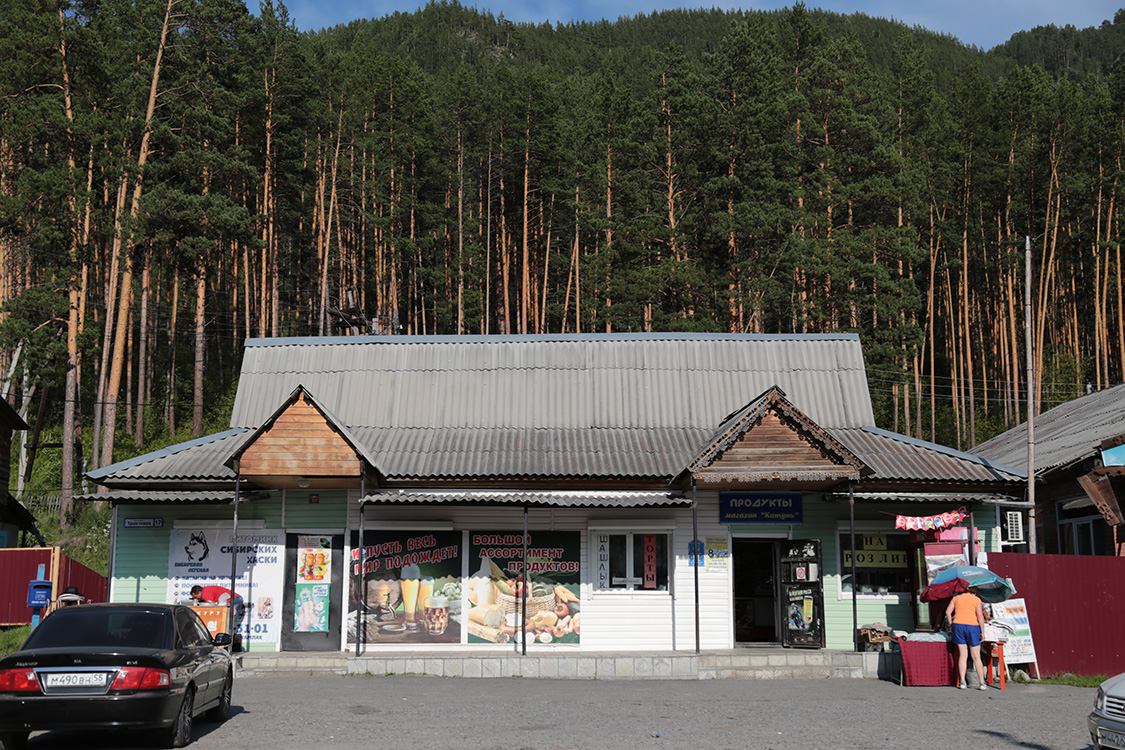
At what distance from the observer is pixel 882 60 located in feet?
265

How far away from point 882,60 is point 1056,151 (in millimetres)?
42205

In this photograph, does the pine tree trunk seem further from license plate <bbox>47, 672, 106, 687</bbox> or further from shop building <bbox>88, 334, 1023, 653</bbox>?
license plate <bbox>47, 672, 106, 687</bbox>

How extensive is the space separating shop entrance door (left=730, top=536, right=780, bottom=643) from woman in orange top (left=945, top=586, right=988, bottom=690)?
5133 millimetres

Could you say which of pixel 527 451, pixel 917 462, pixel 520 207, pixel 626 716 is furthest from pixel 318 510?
pixel 520 207

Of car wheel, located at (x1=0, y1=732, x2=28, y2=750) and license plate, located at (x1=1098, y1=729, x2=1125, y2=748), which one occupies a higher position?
license plate, located at (x1=1098, y1=729, x2=1125, y2=748)

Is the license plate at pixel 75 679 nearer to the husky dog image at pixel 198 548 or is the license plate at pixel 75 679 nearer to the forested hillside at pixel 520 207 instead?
the husky dog image at pixel 198 548

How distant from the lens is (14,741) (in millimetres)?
8711

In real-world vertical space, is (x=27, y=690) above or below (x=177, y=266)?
below

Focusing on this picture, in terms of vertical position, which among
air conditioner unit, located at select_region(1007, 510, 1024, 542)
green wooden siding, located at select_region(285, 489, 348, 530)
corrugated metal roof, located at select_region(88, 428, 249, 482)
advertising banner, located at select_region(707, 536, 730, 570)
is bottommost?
advertising banner, located at select_region(707, 536, 730, 570)

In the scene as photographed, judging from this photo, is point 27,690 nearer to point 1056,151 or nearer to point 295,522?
point 295,522

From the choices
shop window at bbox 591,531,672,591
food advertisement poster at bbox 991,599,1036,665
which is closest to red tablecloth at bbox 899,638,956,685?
food advertisement poster at bbox 991,599,1036,665

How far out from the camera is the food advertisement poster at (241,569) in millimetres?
17562

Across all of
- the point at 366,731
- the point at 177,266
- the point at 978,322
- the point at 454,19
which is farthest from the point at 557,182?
the point at 454,19

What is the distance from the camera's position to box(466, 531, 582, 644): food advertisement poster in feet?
57.6
